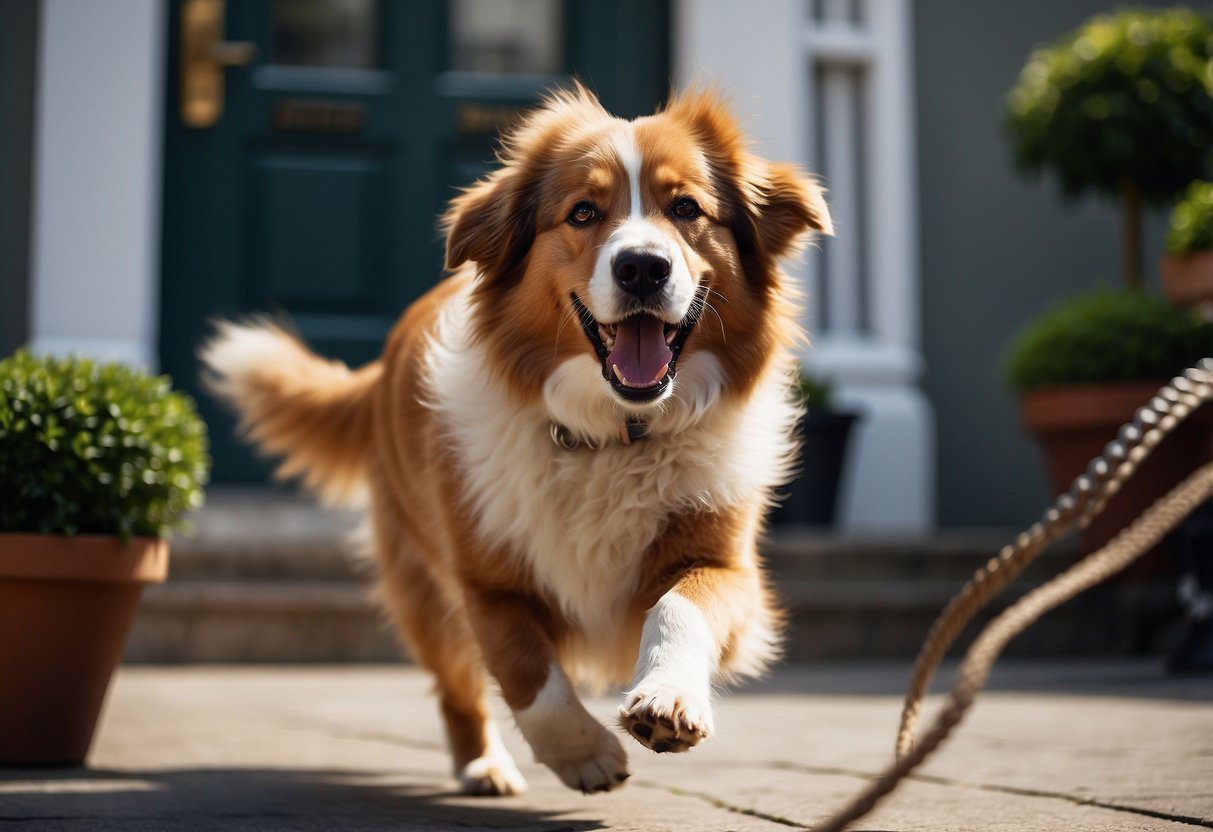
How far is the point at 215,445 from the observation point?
17.8 feet

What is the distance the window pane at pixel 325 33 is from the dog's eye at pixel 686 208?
11.7ft

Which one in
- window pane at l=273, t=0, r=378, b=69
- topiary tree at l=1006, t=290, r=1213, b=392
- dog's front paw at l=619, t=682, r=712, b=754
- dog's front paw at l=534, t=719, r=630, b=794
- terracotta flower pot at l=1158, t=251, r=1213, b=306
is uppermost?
window pane at l=273, t=0, r=378, b=69

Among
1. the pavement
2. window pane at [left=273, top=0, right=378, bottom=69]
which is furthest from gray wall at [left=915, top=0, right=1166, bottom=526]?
window pane at [left=273, top=0, right=378, bottom=69]

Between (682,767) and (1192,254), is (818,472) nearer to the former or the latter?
(1192,254)

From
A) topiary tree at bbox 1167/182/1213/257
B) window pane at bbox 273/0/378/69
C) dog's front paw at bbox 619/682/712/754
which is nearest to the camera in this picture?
dog's front paw at bbox 619/682/712/754

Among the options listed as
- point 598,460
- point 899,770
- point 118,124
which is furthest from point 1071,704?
point 118,124

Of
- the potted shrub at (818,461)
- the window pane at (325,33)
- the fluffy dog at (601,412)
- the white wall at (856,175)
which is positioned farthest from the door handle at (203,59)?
the fluffy dog at (601,412)

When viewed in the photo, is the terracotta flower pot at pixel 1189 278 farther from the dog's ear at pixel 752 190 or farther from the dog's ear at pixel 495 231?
the dog's ear at pixel 495 231

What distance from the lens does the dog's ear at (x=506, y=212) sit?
100 inches

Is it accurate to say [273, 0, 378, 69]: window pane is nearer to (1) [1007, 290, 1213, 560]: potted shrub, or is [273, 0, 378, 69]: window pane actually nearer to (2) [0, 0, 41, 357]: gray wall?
(2) [0, 0, 41, 357]: gray wall

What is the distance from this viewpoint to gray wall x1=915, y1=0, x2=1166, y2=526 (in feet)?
20.6

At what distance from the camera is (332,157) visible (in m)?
5.59

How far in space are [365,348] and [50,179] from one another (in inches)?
51.6

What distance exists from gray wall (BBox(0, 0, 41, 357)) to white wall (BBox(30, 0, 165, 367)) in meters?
0.20
